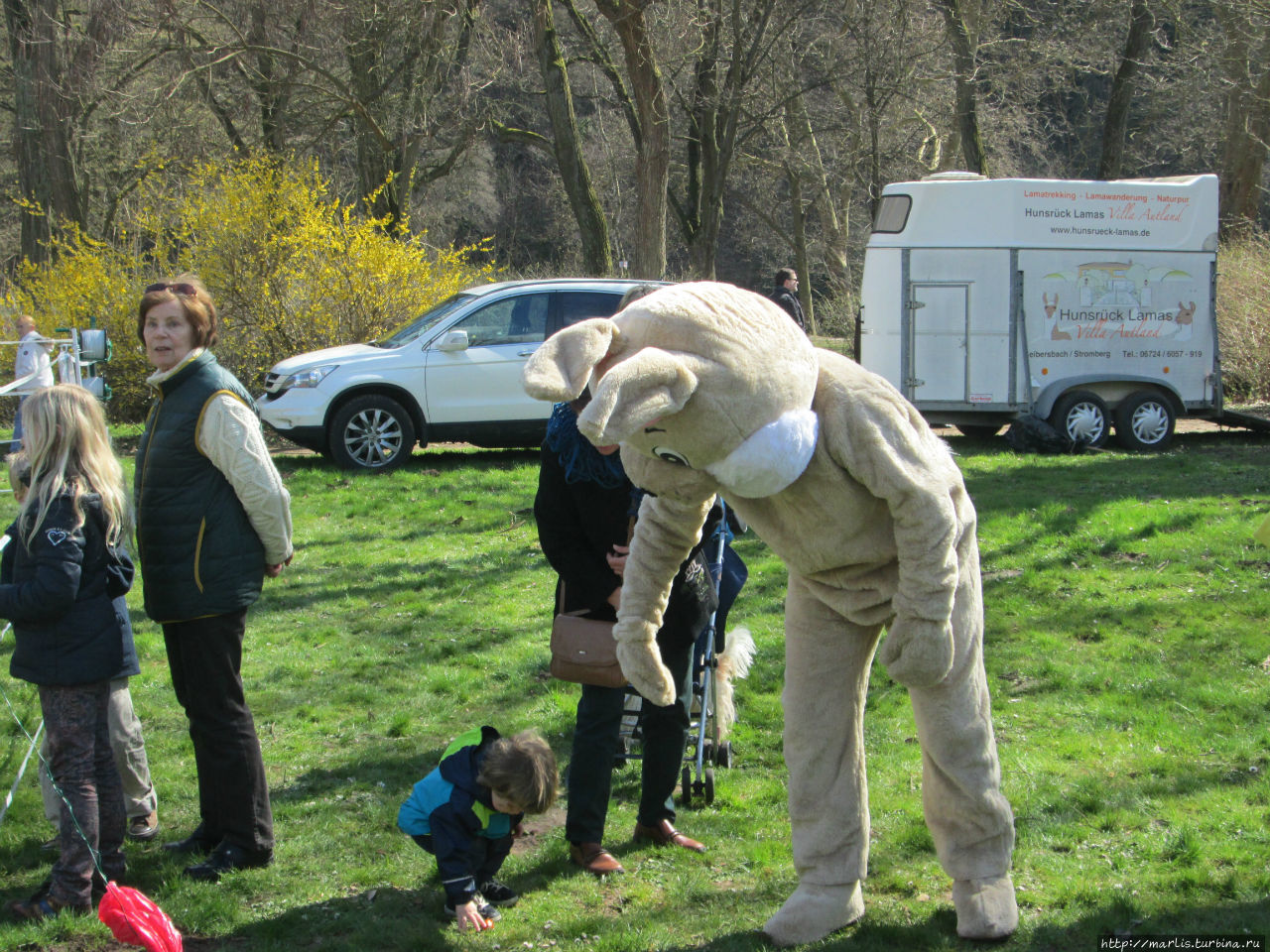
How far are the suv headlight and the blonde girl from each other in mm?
8095

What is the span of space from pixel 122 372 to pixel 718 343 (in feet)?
48.3

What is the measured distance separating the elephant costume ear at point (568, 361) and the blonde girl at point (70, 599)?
6.09 ft

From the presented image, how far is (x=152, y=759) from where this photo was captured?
5.30 metres

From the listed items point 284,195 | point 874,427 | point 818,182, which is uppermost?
point 818,182

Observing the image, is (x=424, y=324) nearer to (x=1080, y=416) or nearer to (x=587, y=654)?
(x=1080, y=416)

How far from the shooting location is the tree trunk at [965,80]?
1952 cm

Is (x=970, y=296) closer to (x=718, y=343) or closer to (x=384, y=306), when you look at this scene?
(x=384, y=306)

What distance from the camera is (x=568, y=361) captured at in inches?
109

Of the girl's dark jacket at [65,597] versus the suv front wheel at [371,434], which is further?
the suv front wheel at [371,434]

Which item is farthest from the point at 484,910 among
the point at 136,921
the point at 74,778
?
the point at 74,778

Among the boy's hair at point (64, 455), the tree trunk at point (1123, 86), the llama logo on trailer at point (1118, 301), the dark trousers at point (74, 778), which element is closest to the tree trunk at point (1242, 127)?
the tree trunk at point (1123, 86)

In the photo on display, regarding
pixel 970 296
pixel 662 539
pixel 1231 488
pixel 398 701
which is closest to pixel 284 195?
pixel 970 296

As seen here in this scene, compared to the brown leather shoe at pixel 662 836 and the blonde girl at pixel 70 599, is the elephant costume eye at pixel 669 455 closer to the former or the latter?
the brown leather shoe at pixel 662 836

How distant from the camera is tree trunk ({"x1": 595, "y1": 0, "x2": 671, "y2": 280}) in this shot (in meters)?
17.3
